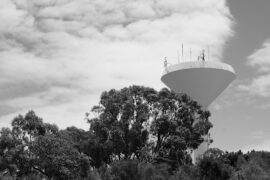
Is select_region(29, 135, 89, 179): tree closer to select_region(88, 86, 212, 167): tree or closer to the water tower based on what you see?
select_region(88, 86, 212, 167): tree

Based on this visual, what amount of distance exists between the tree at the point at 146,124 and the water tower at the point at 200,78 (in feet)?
36.0

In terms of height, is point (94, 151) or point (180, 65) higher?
point (180, 65)

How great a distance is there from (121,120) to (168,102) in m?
4.85

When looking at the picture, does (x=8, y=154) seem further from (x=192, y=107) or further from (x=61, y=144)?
(x=192, y=107)

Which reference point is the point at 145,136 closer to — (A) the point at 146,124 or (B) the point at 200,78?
(A) the point at 146,124

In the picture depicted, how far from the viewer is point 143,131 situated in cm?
4159

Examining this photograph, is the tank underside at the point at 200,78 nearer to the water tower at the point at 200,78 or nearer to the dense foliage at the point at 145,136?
the water tower at the point at 200,78

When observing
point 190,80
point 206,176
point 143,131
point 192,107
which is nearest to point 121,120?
point 143,131

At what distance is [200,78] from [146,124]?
1428 centimetres

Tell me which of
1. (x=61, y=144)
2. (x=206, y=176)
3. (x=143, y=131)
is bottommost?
(x=206, y=176)

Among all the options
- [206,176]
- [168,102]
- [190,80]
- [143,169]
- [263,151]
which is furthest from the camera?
[190,80]

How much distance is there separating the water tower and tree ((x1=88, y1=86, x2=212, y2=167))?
10959 mm

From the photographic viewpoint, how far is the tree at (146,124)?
134ft

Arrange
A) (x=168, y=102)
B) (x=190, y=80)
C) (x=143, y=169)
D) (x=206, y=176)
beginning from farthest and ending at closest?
(x=190, y=80) → (x=168, y=102) → (x=206, y=176) → (x=143, y=169)
